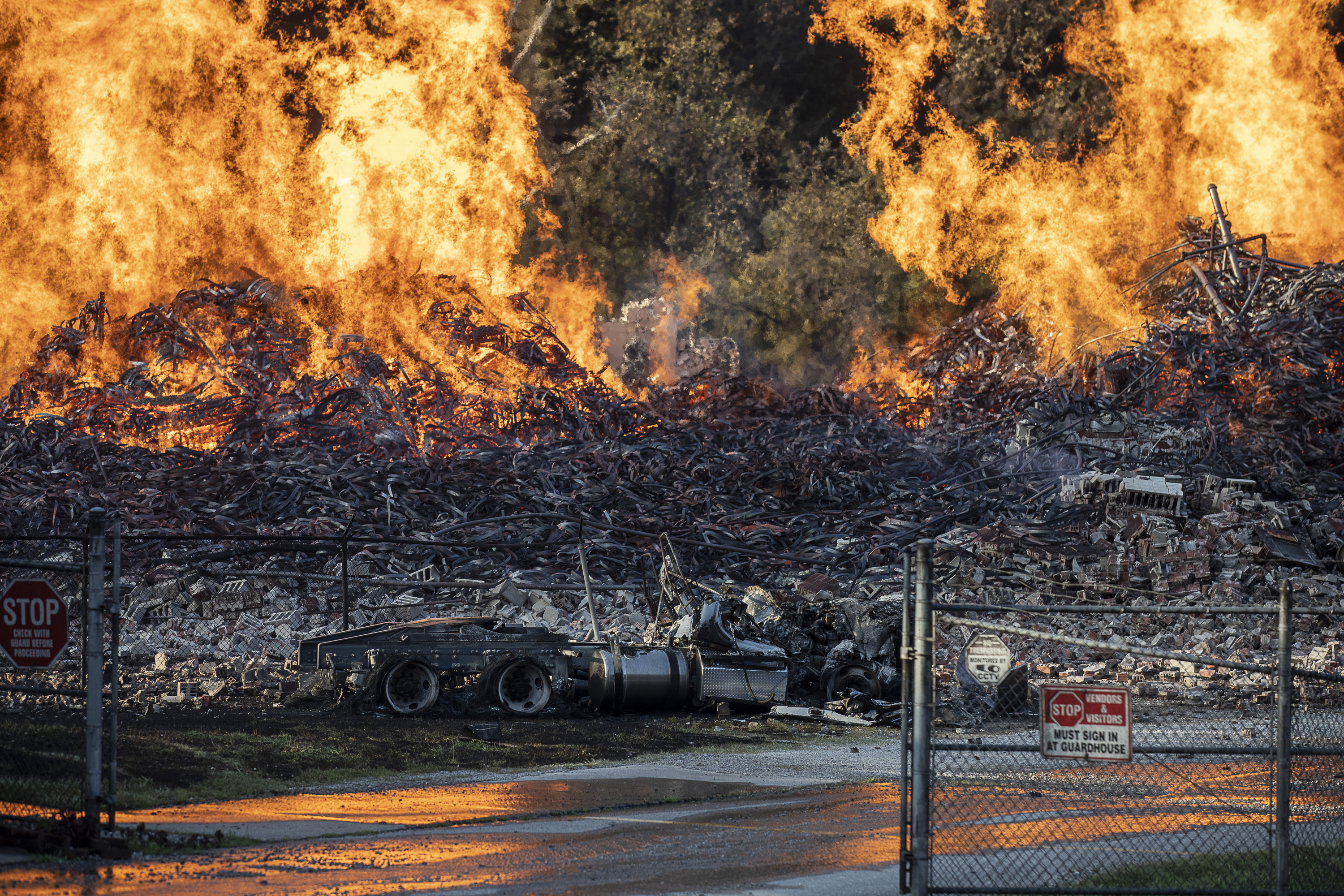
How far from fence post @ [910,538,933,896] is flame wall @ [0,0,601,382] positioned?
Result: 88.1 ft

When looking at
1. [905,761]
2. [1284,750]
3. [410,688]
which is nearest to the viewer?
[1284,750]

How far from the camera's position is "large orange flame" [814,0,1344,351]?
121ft

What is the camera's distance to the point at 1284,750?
694cm

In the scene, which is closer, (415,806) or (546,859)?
(546,859)

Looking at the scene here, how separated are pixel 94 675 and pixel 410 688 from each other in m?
7.38

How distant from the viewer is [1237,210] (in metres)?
37.2

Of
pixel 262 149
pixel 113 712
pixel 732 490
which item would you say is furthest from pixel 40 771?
pixel 262 149

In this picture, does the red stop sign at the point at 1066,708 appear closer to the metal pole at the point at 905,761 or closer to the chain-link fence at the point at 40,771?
the metal pole at the point at 905,761

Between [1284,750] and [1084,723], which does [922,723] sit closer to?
[1084,723]

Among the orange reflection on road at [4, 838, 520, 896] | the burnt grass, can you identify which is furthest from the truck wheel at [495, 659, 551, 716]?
the orange reflection on road at [4, 838, 520, 896]

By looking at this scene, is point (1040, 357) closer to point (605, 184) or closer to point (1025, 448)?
point (1025, 448)

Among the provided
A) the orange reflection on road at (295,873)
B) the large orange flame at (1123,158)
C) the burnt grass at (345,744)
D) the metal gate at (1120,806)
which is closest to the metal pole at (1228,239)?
the large orange flame at (1123,158)

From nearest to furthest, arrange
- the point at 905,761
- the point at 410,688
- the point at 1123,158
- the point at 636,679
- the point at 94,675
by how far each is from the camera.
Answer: the point at 905,761 → the point at 94,675 → the point at 410,688 → the point at 636,679 → the point at 1123,158

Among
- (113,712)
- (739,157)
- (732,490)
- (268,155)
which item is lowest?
(113,712)
